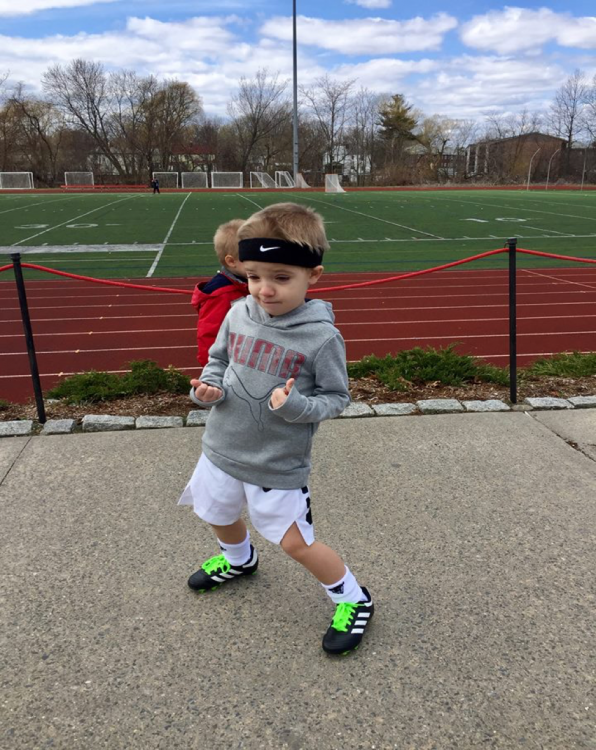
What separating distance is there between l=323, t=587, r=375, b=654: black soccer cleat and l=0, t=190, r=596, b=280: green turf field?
10977mm

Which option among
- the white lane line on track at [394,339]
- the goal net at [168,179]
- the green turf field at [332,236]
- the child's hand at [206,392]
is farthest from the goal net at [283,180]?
the child's hand at [206,392]

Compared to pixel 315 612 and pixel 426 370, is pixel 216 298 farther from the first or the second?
pixel 426 370

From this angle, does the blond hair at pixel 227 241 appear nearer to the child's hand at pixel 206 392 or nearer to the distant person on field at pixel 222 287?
the distant person on field at pixel 222 287

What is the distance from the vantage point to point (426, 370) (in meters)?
5.36

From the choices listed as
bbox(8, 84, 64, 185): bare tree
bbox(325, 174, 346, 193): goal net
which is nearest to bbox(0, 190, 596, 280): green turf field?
bbox(325, 174, 346, 193): goal net

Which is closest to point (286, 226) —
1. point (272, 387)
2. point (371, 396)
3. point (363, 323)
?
point (272, 387)

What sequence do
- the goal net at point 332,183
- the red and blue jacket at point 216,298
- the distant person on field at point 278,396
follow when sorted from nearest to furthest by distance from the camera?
the distant person on field at point 278,396, the red and blue jacket at point 216,298, the goal net at point 332,183

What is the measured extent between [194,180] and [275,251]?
65.3m

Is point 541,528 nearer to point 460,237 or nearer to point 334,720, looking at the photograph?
point 334,720

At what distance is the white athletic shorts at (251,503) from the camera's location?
222 cm

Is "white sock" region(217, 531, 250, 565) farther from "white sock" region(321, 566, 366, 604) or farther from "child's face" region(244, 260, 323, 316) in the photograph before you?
"child's face" region(244, 260, 323, 316)

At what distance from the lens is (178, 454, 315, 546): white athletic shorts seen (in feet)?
7.29

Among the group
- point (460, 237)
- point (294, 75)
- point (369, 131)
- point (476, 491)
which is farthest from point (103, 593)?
point (369, 131)

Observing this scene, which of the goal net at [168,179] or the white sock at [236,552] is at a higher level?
the goal net at [168,179]
